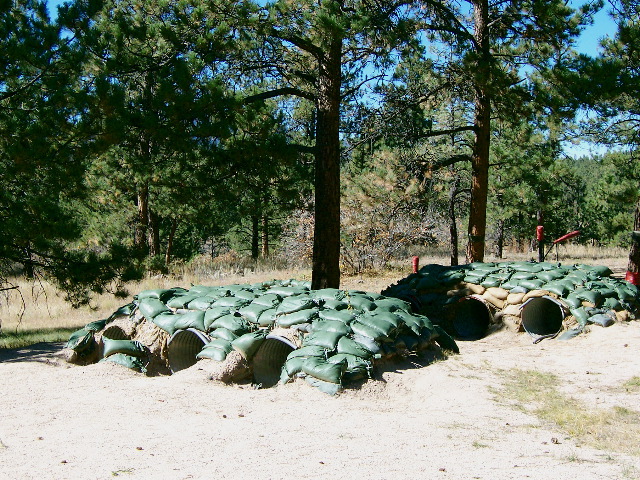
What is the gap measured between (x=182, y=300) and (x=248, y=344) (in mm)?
1592

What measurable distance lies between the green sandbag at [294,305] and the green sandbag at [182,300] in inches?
52.9

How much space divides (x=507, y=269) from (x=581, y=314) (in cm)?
167

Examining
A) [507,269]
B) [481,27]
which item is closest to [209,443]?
[507,269]

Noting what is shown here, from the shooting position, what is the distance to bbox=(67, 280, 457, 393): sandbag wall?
670 cm

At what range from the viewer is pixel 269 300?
7797mm

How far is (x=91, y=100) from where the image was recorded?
8.45 metres

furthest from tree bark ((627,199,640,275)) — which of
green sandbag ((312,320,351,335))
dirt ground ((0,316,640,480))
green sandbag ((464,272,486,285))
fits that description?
green sandbag ((312,320,351,335))

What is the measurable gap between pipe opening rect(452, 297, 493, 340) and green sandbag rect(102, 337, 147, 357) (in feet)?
17.7

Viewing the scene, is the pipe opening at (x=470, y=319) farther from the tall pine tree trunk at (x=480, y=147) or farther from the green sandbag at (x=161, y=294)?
the green sandbag at (x=161, y=294)

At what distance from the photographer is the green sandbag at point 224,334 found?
7.20m

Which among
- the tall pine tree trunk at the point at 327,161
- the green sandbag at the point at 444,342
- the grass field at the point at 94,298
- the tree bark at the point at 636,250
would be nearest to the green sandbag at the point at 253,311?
the green sandbag at the point at 444,342

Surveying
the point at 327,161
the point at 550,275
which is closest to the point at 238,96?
the point at 327,161

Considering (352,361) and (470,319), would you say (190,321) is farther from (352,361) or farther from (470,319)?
(470,319)

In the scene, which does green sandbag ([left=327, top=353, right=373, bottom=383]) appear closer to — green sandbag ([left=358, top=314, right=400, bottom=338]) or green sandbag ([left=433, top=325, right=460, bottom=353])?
green sandbag ([left=358, top=314, right=400, bottom=338])
